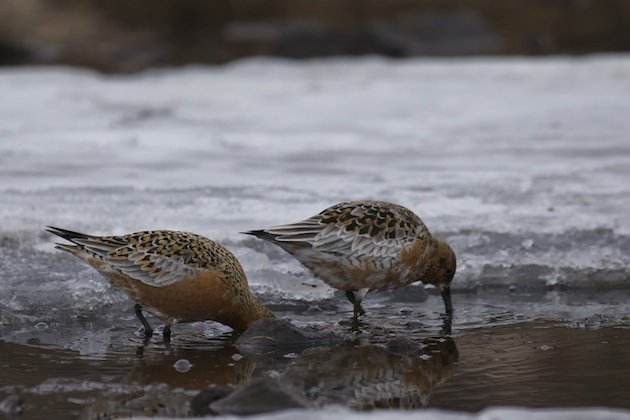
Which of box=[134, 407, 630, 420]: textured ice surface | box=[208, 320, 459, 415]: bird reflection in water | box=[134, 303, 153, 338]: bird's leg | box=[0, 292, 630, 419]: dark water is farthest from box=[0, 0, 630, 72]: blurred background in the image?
box=[134, 407, 630, 420]: textured ice surface

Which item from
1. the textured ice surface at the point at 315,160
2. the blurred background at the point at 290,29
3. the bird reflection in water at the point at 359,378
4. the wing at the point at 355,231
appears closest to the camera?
the bird reflection in water at the point at 359,378

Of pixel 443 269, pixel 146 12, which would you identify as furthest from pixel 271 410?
pixel 146 12

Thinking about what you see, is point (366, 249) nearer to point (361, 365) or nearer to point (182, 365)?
point (361, 365)

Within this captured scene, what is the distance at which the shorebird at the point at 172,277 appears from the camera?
6945mm

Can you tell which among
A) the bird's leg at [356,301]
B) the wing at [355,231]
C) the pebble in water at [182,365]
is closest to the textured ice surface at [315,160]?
the bird's leg at [356,301]

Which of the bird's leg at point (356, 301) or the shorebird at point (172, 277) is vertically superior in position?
the shorebird at point (172, 277)

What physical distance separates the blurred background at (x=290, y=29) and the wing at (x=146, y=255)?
44.1 feet

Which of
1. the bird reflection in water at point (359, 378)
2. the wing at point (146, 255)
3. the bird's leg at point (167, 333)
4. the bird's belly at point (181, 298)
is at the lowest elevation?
the bird reflection in water at point (359, 378)

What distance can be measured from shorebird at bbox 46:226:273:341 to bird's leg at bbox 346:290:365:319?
861 mm

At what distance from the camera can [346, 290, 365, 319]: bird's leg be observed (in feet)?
25.3

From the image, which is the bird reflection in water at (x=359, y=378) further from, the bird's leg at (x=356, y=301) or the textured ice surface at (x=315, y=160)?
the textured ice surface at (x=315, y=160)

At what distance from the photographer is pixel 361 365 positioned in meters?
6.63

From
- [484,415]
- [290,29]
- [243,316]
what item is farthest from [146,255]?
[290,29]

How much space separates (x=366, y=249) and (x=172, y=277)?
4.55ft
